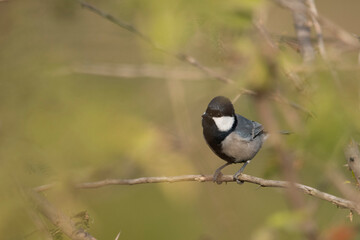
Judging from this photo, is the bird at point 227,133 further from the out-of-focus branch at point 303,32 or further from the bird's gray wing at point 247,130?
the out-of-focus branch at point 303,32

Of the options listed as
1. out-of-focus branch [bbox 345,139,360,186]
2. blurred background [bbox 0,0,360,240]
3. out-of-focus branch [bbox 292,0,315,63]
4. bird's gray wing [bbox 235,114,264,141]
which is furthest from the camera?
bird's gray wing [bbox 235,114,264,141]

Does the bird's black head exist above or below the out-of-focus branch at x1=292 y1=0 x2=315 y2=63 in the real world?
below

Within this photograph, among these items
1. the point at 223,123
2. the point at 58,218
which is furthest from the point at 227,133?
the point at 58,218

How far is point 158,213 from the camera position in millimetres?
5082

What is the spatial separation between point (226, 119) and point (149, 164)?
2.53 metres

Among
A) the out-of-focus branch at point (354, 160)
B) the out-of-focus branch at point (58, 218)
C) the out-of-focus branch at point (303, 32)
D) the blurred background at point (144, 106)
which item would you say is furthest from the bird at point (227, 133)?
the out-of-focus branch at point (58, 218)

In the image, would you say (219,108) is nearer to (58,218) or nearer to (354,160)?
(354,160)

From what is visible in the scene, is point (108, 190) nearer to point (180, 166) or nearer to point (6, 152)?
point (180, 166)

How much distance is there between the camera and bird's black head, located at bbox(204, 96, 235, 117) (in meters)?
4.09

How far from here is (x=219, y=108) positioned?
4.15 metres

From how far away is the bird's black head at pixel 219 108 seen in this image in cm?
409

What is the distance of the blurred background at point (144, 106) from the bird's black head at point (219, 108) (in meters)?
1.91

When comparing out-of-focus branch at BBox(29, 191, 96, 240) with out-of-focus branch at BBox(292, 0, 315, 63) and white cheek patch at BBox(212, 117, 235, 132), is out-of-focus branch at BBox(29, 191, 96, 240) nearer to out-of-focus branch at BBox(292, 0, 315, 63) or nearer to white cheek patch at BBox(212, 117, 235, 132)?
out-of-focus branch at BBox(292, 0, 315, 63)

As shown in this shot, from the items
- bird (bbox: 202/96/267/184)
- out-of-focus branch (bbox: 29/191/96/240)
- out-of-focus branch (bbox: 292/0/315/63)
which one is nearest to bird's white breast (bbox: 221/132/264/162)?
bird (bbox: 202/96/267/184)
